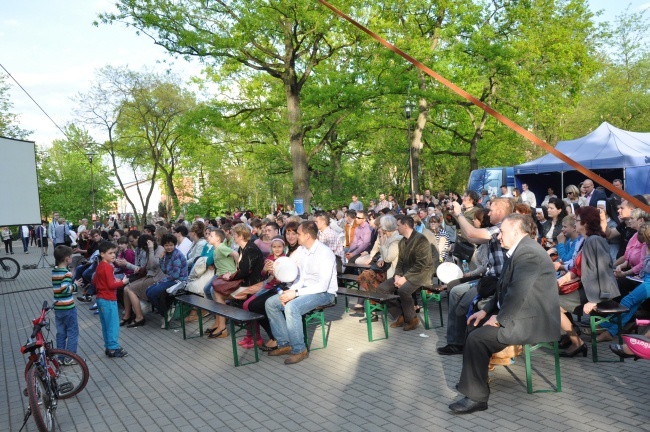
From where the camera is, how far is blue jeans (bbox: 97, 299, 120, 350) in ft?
23.6

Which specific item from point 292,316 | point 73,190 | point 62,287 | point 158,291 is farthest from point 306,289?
point 73,190

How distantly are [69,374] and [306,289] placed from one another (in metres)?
2.87

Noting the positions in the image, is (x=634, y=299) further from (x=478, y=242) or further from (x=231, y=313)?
(x=231, y=313)

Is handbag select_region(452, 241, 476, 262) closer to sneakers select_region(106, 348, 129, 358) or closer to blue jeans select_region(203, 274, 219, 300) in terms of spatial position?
blue jeans select_region(203, 274, 219, 300)

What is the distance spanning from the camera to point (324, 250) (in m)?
7.08

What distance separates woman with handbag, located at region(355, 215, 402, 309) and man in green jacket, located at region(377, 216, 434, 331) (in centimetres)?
29

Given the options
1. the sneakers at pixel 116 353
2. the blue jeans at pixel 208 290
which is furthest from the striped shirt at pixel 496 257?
the sneakers at pixel 116 353

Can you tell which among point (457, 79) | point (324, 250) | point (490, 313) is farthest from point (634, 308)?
point (457, 79)

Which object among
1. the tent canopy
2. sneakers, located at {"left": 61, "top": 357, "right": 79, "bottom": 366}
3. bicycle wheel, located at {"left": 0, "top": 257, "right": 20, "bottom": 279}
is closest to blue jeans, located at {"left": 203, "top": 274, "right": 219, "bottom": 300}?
sneakers, located at {"left": 61, "top": 357, "right": 79, "bottom": 366}

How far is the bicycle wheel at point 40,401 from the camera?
15.4 ft

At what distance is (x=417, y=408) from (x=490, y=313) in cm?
118

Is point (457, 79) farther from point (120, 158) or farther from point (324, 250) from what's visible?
point (120, 158)

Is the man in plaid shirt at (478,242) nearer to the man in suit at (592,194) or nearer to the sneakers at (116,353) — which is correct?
the sneakers at (116,353)

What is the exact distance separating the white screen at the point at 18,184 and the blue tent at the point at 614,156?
622 inches
